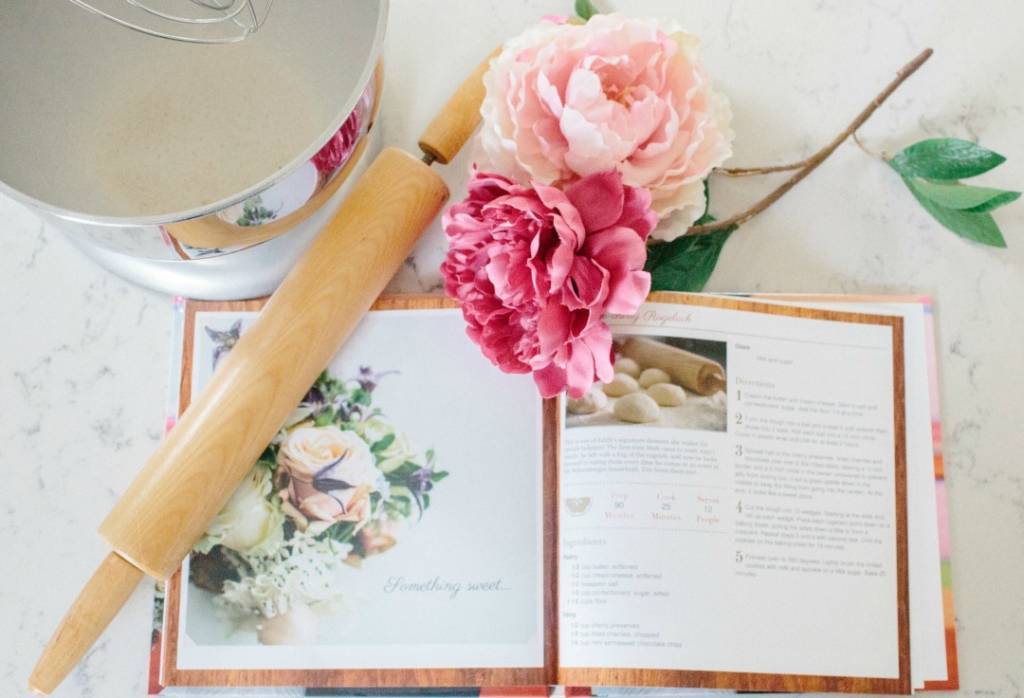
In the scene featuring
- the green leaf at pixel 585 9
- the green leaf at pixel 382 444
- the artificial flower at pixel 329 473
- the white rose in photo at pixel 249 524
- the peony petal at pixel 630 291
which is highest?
the green leaf at pixel 585 9

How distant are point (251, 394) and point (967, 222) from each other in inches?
18.1

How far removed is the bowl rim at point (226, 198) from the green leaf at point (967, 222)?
35 centimetres

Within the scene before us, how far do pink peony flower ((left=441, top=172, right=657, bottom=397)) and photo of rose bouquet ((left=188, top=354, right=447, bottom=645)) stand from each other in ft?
0.38

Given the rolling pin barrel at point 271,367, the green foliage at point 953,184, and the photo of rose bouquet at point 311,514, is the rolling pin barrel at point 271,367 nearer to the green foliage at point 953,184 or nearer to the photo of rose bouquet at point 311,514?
the photo of rose bouquet at point 311,514

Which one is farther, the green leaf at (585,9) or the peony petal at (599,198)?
the green leaf at (585,9)

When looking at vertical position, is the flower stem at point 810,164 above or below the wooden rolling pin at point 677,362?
above

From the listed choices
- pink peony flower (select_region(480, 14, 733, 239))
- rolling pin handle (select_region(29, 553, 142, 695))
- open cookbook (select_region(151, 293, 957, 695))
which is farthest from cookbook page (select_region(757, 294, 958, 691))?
rolling pin handle (select_region(29, 553, 142, 695))

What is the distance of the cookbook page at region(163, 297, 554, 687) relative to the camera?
1.75ft

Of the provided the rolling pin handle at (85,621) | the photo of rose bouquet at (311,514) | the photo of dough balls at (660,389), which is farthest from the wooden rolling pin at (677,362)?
the rolling pin handle at (85,621)

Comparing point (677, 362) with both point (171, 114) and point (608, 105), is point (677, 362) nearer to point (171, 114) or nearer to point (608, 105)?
point (608, 105)

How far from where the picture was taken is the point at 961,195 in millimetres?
573

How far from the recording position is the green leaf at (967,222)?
0.58 m

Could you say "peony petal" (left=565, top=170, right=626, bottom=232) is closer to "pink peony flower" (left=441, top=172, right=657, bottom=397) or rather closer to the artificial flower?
"pink peony flower" (left=441, top=172, right=657, bottom=397)

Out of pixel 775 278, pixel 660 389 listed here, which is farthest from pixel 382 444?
pixel 775 278
